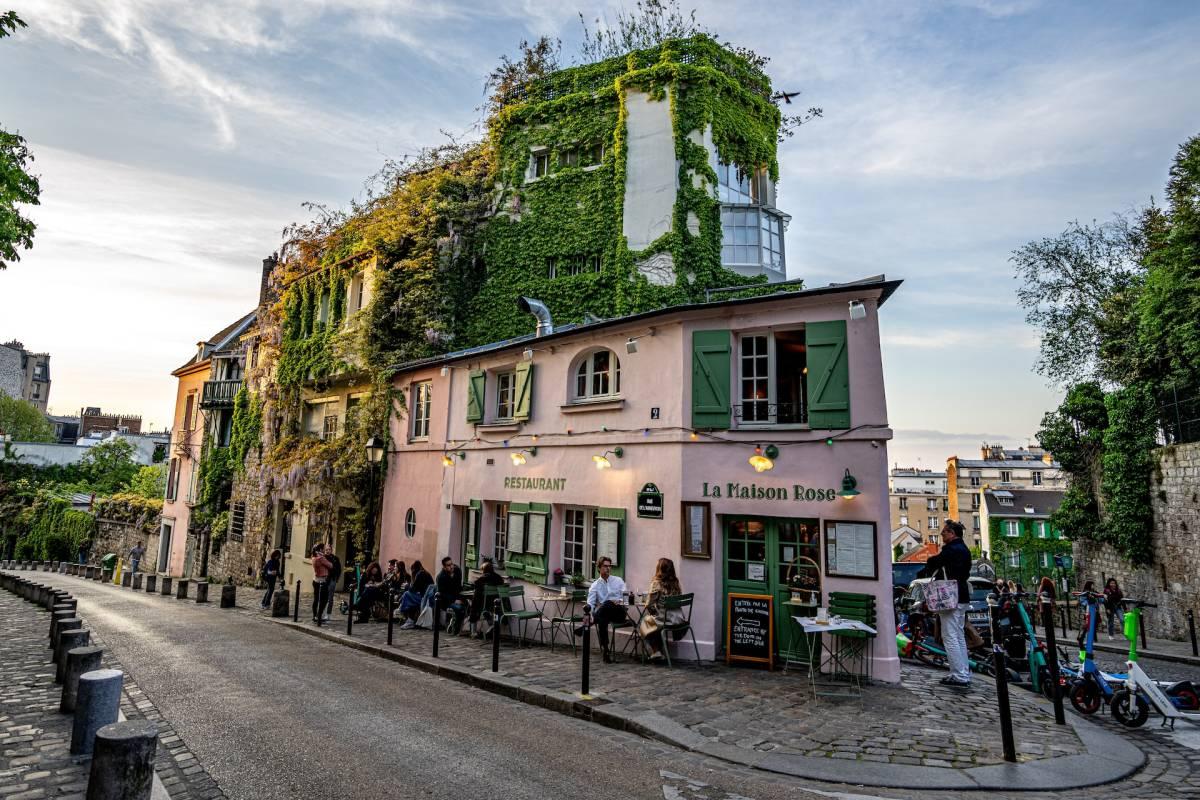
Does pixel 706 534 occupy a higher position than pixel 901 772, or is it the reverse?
pixel 706 534

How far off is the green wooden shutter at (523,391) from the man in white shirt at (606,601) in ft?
14.6

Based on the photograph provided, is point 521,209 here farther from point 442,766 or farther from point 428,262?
point 442,766

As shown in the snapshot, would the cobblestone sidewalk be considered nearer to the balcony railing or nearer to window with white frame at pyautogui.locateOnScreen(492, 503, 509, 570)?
window with white frame at pyautogui.locateOnScreen(492, 503, 509, 570)

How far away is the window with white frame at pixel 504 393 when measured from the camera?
15.6 meters

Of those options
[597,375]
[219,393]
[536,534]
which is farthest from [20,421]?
[597,375]

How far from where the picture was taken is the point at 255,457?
27438mm

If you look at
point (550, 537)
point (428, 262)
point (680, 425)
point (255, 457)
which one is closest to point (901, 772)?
point (680, 425)

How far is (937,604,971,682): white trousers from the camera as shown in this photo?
941 cm

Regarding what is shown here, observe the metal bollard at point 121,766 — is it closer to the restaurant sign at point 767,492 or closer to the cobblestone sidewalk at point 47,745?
the cobblestone sidewalk at point 47,745

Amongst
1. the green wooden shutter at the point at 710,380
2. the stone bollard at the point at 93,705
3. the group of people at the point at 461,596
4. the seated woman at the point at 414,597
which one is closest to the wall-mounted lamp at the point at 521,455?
the group of people at the point at 461,596

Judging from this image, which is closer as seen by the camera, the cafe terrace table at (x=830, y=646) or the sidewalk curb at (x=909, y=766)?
the sidewalk curb at (x=909, y=766)

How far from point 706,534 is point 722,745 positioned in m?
4.44

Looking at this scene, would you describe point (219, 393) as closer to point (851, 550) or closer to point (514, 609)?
point (514, 609)

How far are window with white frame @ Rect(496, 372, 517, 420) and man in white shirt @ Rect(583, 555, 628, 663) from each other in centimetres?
560
